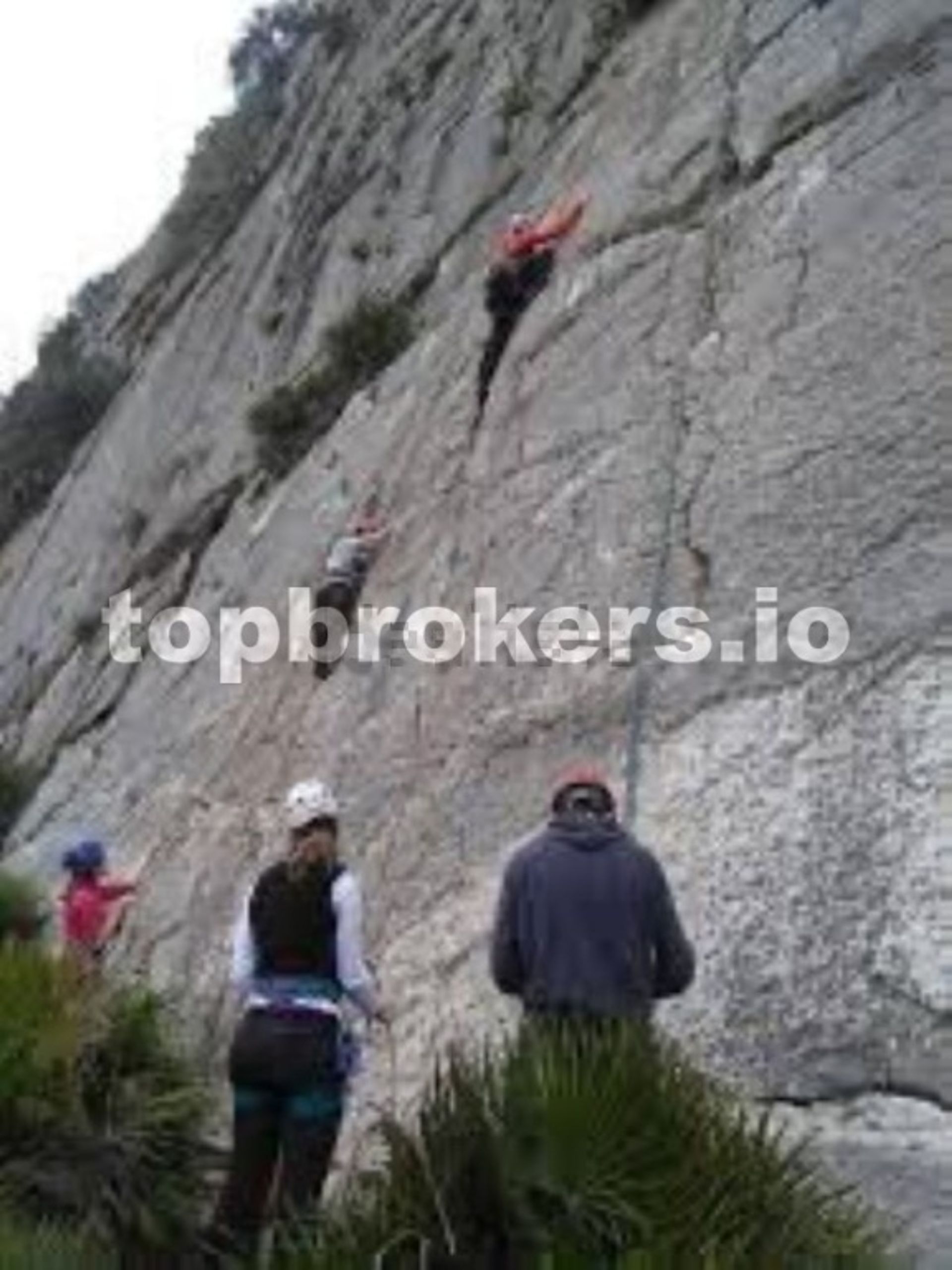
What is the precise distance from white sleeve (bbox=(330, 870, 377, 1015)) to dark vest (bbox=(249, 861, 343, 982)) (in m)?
0.02

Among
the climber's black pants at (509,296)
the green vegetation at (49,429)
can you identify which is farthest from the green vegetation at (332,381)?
the green vegetation at (49,429)

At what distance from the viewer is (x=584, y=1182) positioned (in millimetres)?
6832

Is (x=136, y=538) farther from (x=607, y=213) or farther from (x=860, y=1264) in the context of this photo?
(x=860, y=1264)

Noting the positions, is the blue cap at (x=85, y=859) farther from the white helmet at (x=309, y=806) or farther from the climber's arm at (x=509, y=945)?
the climber's arm at (x=509, y=945)

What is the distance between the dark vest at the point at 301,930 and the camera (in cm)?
873

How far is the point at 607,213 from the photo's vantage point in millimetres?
17031

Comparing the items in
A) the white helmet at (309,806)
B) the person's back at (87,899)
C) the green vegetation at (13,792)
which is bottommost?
the white helmet at (309,806)

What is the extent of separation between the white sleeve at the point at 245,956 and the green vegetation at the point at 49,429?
25449mm

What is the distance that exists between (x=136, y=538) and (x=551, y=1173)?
20.1m

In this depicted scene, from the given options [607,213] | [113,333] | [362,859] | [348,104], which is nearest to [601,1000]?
[362,859]

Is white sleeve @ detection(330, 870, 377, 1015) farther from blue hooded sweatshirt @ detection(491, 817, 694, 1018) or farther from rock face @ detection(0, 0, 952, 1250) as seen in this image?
rock face @ detection(0, 0, 952, 1250)

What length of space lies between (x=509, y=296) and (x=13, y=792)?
836 cm

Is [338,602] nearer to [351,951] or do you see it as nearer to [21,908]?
[21,908]

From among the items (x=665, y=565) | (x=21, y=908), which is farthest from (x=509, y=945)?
(x=21, y=908)
